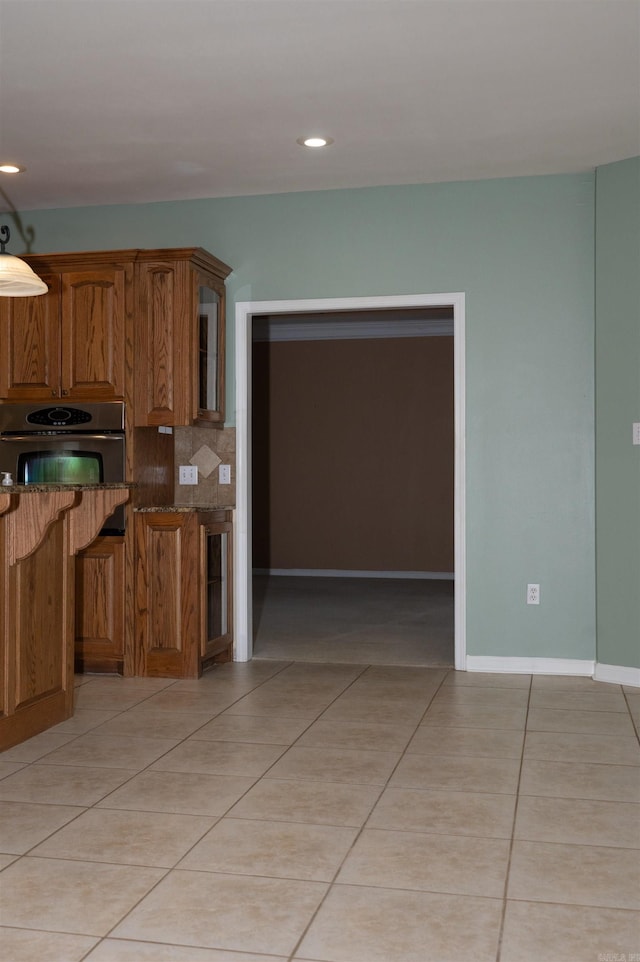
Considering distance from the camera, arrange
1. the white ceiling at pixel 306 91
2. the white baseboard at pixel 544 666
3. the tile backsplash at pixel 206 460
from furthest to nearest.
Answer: the tile backsplash at pixel 206 460, the white baseboard at pixel 544 666, the white ceiling at pixel 306 91

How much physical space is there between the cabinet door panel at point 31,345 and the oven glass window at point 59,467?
12.5 inches

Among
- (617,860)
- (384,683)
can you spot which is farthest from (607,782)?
(384,683)

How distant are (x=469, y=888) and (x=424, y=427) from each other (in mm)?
7681

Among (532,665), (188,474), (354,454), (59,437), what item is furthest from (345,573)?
(59,437)

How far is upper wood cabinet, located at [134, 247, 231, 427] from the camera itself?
5027 millimetres

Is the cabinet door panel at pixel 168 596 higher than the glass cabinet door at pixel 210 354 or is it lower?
lower

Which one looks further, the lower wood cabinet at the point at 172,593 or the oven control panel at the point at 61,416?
the oven control panel at the point at 61,416

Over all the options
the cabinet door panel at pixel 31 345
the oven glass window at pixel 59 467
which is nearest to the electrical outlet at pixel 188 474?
the oven glass window at pixel 59 467

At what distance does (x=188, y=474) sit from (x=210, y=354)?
0.72 m

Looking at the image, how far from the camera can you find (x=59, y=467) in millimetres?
5148

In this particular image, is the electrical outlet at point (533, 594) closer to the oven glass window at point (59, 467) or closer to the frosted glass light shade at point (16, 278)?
the oven glass window at point (59, 467)

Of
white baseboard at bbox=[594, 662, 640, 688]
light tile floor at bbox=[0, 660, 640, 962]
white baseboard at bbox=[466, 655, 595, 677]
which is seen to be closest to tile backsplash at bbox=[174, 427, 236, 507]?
light tile floor at bbox=[0, 660, 640, 962]

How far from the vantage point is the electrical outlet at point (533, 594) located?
509cm

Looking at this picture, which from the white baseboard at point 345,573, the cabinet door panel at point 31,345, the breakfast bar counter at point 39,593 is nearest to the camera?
the breakfast bar counter at point 39,593
